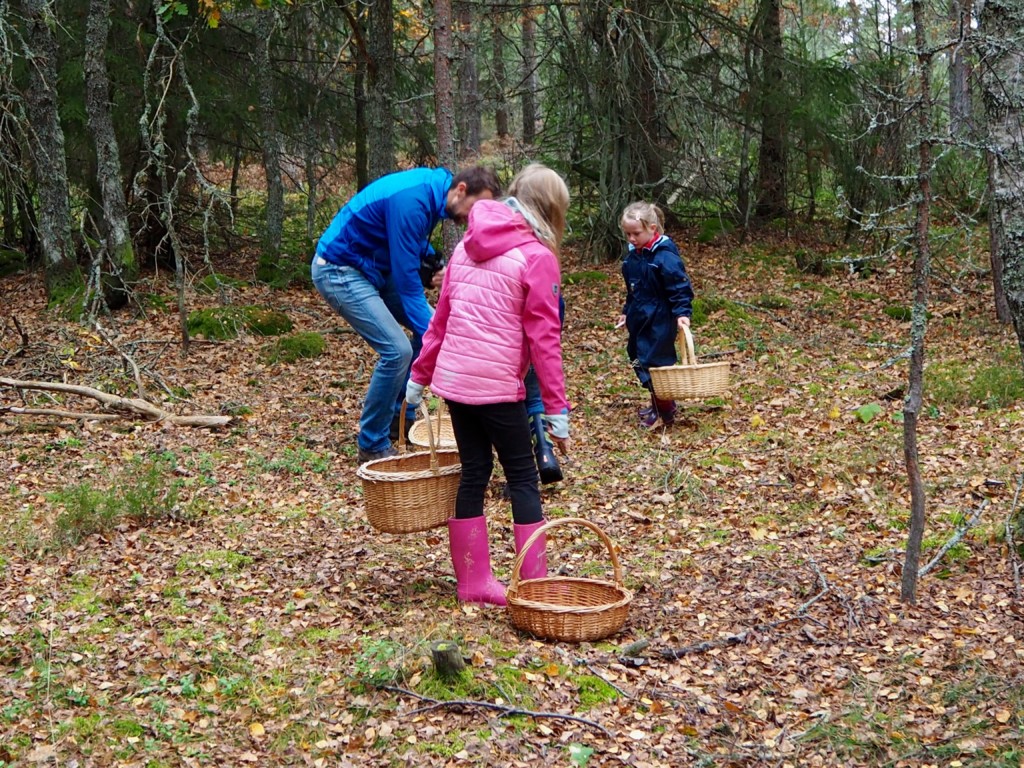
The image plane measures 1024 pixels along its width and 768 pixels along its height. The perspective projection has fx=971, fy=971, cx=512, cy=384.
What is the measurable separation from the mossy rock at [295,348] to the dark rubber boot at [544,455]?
4.43 meters

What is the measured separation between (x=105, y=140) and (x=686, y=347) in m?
6.80

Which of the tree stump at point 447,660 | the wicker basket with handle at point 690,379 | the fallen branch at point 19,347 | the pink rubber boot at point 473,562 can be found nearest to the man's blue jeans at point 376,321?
the wicker basket with handle at point 690,379

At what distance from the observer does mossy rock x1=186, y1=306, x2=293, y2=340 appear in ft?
33.3

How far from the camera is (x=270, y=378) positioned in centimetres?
895

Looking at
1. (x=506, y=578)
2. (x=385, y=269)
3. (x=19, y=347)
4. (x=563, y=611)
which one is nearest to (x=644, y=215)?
(x=385, y=269)

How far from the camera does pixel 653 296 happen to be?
7.37m

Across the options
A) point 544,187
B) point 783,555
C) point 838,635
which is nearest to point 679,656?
point 838,635

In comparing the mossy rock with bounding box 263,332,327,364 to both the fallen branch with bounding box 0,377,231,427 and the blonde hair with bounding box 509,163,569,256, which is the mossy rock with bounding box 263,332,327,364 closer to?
the fallen branch with bounding box 0,377,231,427

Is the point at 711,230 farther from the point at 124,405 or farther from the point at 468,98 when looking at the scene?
the point at 124,405

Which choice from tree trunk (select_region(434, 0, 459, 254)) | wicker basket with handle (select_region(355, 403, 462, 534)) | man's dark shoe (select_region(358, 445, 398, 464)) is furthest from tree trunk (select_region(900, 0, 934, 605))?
tree trunk (select_region(434, 0, 459, 254))

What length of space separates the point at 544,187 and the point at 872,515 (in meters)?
2.91

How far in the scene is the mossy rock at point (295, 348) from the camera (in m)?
9.53

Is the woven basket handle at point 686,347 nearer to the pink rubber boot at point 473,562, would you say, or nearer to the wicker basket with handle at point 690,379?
the wicker basket with handle at point 690,379

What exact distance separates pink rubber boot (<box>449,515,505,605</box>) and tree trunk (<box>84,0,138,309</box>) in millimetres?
6876
